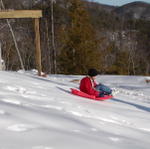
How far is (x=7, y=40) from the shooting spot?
29.6 metres

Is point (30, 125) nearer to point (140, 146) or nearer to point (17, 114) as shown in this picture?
point (17, 114)

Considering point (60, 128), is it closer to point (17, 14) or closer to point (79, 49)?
point (17, 14)

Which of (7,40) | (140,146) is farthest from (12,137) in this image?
(7,40)

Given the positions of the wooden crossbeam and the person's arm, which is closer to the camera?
the person's arm

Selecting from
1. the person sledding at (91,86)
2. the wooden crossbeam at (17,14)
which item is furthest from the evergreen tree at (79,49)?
the person sledding at (91,86)

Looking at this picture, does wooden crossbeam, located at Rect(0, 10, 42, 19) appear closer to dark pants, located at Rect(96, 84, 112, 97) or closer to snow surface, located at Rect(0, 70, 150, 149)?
dark pants, located at Rect(96, 84, 112, 97)

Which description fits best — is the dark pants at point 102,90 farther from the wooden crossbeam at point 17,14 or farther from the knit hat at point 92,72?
the wooden crossbeam at point 17,14

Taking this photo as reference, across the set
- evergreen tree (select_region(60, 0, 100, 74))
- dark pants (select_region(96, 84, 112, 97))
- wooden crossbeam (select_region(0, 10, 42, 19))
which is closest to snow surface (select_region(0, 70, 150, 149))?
dark pants (select_region(96, 84, 112, 97))

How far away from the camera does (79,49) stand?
30.2 metres

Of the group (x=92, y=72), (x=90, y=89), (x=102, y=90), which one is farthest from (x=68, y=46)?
(x=90, y=89)

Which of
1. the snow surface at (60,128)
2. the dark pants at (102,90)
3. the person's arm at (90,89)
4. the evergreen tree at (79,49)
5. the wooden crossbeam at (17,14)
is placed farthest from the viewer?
the evergreen tree at (79,49)

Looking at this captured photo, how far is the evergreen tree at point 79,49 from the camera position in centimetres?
3019

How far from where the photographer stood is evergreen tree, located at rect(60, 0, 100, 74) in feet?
99.0

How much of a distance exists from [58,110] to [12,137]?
1847 millimetres
